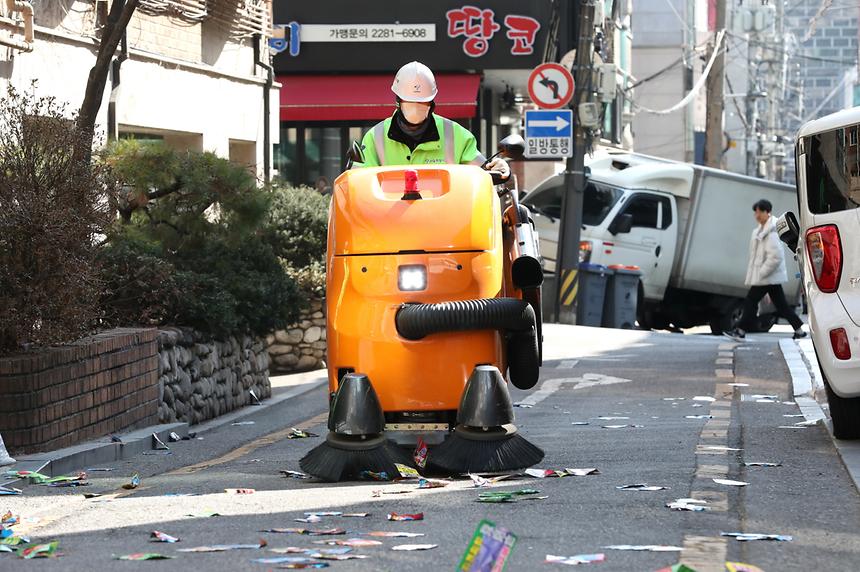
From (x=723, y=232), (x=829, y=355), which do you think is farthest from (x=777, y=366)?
(x=723, y=232)

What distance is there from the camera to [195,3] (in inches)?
818

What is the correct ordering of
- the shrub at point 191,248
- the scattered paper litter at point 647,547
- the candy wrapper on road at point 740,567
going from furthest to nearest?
the shrub at point 191,248 < the scattered paper litter at point 647,547 < the candy wrapper on road at point 740,567

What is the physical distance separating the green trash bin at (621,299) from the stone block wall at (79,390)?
15183mm

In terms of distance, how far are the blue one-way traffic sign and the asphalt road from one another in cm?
1265

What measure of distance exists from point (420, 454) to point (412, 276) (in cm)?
91

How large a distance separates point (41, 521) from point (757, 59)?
8096 centimetres

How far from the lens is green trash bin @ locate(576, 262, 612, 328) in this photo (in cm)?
2559

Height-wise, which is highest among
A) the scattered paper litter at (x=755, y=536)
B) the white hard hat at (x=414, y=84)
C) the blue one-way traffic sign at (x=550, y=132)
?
the blue one-way traffic sign at (x=550, y=132)

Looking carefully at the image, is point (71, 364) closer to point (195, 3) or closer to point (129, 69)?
point (129, 69)

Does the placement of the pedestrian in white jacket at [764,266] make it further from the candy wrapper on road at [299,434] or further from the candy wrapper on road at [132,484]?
the candy wrapper on road at [132,484]

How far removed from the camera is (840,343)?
28.3 feet

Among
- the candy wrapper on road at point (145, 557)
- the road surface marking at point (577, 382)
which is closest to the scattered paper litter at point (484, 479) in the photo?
the candy wrapper on road at point (145, 557)

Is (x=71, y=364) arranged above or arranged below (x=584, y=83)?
below

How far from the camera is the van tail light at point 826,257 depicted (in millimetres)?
8789
